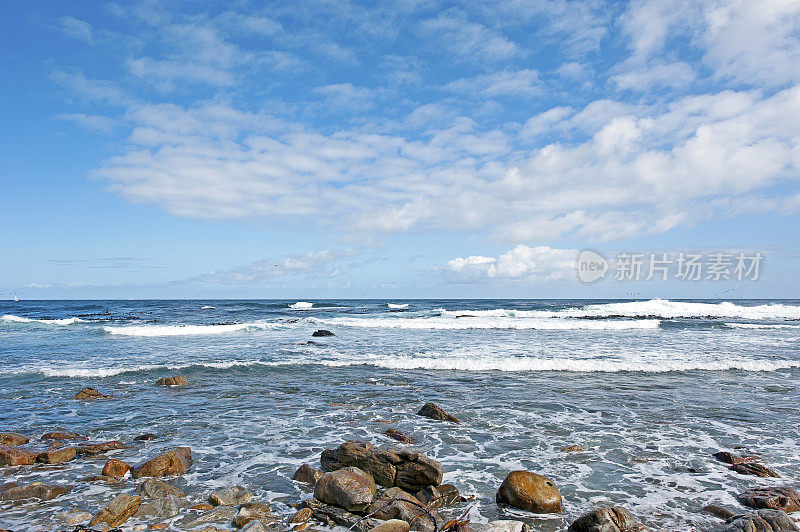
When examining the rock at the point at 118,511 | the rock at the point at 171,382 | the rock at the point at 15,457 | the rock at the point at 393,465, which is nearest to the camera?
the rock at the point at 118,511

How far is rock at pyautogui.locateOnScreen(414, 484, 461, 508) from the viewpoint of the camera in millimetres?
5047

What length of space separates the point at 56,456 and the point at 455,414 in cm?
650

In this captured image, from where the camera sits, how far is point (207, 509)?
4.93 metres

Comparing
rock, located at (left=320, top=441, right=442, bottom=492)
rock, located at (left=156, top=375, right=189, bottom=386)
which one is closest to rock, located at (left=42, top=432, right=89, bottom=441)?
rock, located at (left=156, top=375, right=189, bottom=386)

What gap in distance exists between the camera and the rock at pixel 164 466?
5.81 meters

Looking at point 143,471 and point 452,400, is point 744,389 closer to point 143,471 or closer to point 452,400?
point 452,400

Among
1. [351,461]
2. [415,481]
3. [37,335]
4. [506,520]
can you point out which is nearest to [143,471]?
[351,461]

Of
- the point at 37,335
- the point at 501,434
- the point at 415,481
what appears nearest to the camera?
the point at 415,481

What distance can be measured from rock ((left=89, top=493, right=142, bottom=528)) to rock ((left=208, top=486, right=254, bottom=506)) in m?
0.76

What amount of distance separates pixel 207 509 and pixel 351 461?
1.70 metres

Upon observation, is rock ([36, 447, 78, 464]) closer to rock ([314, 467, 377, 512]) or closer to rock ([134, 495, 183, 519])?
rock ([134, 495, 183, 519])

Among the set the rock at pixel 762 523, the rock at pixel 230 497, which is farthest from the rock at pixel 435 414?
the rock at pixel 762 523

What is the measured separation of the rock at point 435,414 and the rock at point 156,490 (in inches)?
184

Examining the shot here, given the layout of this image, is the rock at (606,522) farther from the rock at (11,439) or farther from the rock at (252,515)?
the rock at (11,439)
